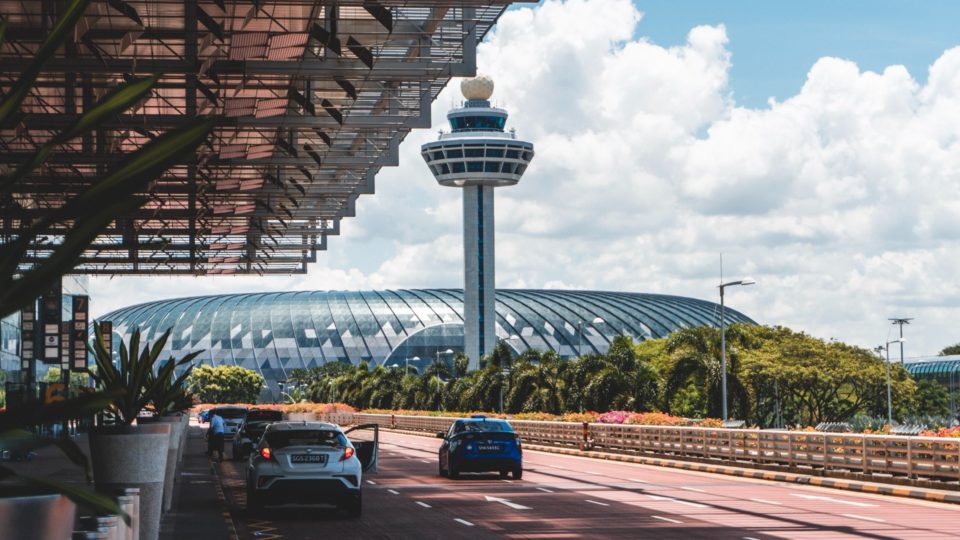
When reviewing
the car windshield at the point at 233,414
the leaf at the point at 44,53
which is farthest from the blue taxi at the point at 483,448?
the car windshield at the point at 233,414

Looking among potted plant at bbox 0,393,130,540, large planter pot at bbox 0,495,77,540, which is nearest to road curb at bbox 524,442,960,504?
large planter pot at bbox 0,495,77,540

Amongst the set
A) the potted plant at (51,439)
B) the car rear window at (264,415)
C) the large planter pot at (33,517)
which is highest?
the potted plant at (51,439)

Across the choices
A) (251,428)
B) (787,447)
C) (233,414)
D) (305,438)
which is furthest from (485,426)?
(233,414)

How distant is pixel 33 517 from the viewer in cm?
634

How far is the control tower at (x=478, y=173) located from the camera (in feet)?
528

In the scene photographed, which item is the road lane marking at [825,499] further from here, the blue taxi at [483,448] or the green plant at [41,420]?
the green plant at [41,420]

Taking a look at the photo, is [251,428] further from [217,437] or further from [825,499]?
[825,499]

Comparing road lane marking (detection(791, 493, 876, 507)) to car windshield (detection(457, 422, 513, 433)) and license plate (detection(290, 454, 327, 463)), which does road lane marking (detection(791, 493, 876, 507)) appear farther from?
license plate (detection(290, 454, 327, 463))

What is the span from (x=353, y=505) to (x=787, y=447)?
618 inches

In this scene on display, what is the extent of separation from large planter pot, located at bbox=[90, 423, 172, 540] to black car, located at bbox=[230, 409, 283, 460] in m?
26.4

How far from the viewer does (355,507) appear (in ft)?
73.2

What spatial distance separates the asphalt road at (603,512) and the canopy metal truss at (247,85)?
7192 mm

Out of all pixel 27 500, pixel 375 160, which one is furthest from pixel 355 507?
pixel 375 160

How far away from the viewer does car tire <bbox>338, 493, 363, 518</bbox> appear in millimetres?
22094
